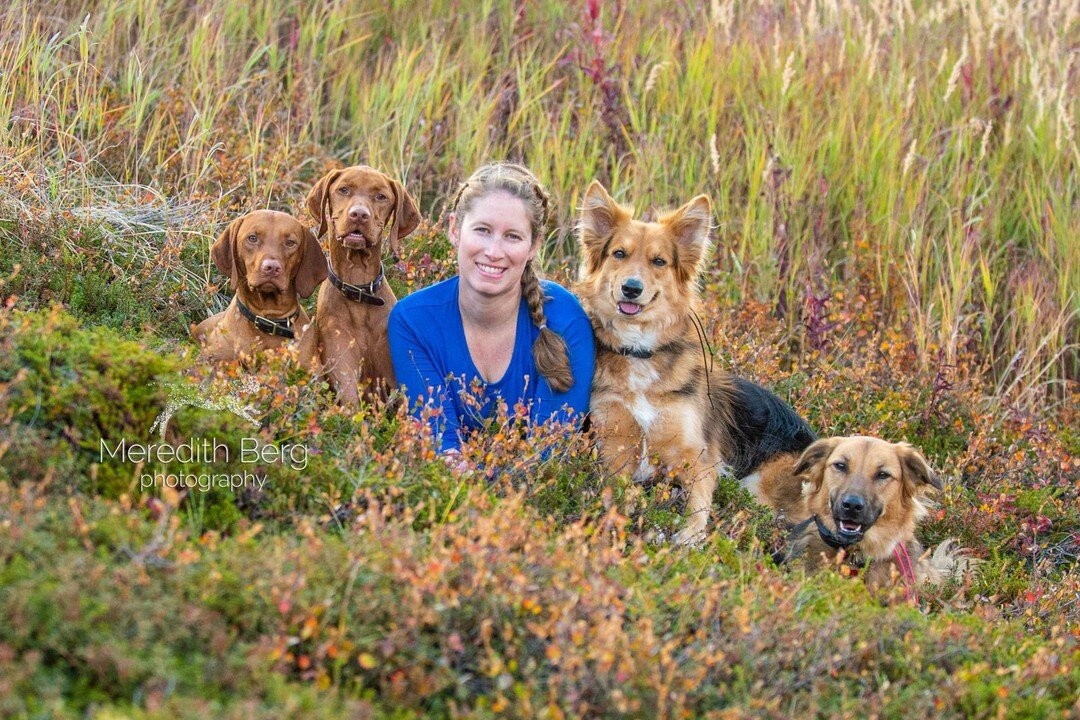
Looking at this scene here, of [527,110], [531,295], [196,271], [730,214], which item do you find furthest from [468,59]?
[531,295]

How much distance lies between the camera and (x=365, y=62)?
27.8ft

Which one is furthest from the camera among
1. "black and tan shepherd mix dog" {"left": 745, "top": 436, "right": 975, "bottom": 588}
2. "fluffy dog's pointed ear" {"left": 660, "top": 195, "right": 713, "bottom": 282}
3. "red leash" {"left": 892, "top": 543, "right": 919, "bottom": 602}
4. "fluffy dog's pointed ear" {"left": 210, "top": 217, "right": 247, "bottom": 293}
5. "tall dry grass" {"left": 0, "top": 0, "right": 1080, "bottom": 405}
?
"tall dry grass" {"left": 0, "top": 0, "right": 1080, "bottom": 405}

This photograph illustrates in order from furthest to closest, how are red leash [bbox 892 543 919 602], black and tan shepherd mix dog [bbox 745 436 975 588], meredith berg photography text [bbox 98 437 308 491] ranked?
black and tan shepherd mix dog [bbox 745 436 975 588], red leash [bbox 892 543 919 602], meredith berg photography text [bbox 98 437 308 491]

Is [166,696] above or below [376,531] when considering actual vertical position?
below

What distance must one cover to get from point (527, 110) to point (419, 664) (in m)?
5.73

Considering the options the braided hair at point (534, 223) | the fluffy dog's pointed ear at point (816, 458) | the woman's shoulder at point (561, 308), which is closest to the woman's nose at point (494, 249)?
the braided hair at point (534, 223)

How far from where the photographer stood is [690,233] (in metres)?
5.57

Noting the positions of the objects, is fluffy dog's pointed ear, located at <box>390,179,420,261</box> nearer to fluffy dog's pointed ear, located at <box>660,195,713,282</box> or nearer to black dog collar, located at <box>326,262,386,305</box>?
black dog collar, located at <box>326,262,386,305</box>

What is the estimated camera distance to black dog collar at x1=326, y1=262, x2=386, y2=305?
534cm

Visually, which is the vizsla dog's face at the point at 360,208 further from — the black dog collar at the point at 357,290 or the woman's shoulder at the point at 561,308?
the woman's shoulder at the point at 561,308

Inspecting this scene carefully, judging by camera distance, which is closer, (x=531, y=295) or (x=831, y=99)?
(x=531, y=295)

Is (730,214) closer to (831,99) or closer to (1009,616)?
(831,99)

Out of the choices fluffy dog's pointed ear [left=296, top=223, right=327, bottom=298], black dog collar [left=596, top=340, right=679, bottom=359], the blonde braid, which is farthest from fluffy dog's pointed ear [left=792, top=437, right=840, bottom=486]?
fluffy dog's pointed ear [left=296, top=223, right=327, bottom=298]

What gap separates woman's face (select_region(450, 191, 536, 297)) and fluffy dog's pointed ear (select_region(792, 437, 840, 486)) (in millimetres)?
1616
